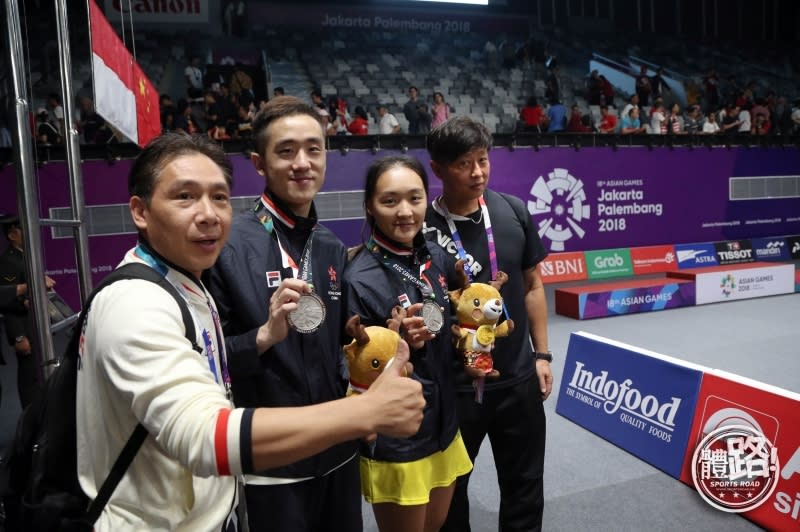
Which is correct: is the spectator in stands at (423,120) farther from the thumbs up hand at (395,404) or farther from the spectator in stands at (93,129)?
the thumbs up hand at (395,404)

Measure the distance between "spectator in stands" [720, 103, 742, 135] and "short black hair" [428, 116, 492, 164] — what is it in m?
12.8

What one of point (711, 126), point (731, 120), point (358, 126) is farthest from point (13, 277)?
point (731, 120)

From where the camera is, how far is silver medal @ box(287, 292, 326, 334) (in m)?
1.32

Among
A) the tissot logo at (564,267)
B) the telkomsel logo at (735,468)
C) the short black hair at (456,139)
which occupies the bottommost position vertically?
the telkomsel logo at (735,468)

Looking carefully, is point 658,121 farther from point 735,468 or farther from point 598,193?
point 735,468

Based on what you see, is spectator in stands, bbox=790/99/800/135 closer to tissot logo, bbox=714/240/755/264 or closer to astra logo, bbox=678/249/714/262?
tissot logo, bbox=714/240/755/264

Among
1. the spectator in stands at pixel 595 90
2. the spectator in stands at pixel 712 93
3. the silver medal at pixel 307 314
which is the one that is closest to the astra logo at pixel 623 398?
the silver medal at pixel 307 314

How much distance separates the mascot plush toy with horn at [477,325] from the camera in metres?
1.77

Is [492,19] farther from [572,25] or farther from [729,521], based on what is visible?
[729,521]

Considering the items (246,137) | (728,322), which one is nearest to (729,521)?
(728,322)

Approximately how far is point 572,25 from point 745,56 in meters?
6.73

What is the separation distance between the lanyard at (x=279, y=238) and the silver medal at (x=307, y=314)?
11 cm

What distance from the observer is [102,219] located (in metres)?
8.03

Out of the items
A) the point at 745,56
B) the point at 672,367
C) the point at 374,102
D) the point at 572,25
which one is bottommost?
the point at 672,367
